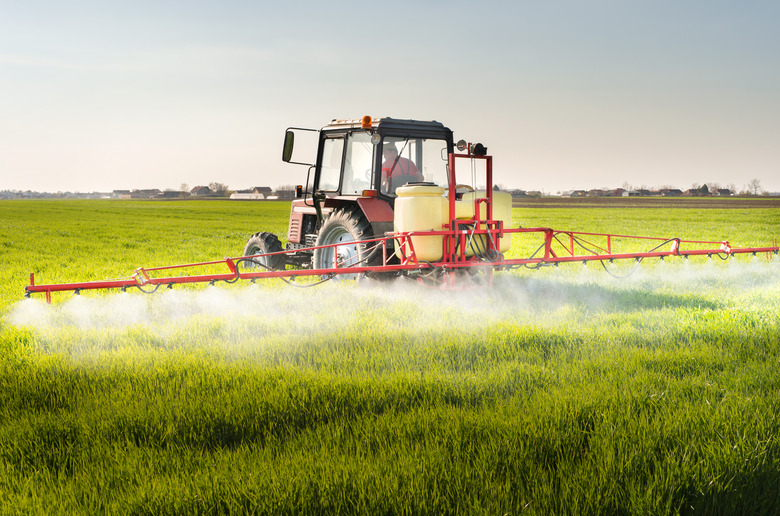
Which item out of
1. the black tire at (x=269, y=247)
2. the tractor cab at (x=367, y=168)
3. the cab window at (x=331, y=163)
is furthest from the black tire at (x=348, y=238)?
the black tire at (x=269, y=247)

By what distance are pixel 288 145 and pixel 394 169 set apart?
1.60 metres

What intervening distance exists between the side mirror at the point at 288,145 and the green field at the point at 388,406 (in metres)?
2.38

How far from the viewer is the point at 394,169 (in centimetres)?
916

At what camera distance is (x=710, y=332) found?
5871 millimetres

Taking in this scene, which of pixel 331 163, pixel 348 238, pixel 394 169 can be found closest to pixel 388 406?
pixel 348 238

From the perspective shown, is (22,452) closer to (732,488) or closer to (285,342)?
(285,342)

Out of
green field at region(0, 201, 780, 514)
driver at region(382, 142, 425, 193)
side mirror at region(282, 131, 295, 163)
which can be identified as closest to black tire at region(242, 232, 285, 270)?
side mirror at region(282, 131, 295, 163)

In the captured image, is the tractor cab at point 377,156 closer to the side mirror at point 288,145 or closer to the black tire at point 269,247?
the side mirror at point 288,145

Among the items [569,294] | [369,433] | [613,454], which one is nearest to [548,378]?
[613,454]

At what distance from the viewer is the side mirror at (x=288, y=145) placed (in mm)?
8804

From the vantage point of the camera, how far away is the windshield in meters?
9.10

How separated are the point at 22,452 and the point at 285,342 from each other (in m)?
2.51

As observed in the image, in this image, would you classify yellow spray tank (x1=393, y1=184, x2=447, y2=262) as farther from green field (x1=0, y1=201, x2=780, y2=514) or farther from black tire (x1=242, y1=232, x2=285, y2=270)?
black tire (x1=242, y1=232, x2=285, y2=270)

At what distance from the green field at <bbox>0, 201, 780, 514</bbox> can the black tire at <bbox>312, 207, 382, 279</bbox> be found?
98cm
